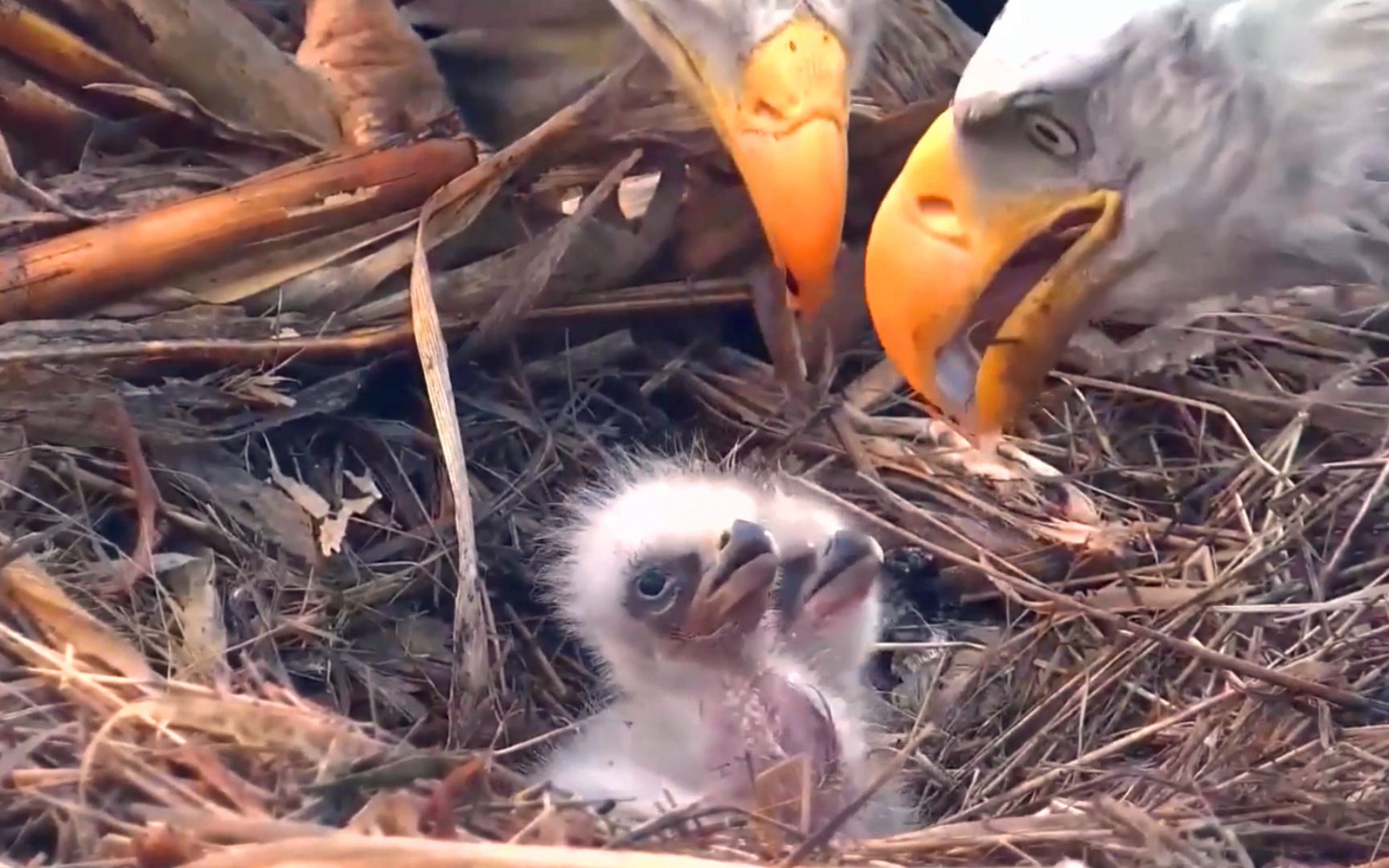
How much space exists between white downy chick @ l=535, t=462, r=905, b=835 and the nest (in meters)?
0.09

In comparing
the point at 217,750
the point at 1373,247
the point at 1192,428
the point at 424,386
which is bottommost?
the point at 1192,428

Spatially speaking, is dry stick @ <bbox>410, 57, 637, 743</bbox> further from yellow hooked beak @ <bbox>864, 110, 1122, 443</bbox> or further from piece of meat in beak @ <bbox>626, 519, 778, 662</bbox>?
yellow hooked beak @ <bbox>864, 110, 1122, 443</bbox>

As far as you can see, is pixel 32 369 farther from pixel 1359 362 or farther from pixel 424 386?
pixel 1359 362

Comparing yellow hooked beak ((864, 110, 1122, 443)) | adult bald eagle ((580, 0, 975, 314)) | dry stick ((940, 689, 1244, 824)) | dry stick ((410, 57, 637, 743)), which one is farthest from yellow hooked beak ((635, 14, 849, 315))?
dry stick ((940, 689, 1244, 824))

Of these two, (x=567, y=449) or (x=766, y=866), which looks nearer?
(x=766, y=866)

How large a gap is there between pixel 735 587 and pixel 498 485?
0.45m

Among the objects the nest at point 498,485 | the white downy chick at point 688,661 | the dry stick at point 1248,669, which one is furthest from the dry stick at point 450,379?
the dry stick at point 1248,669

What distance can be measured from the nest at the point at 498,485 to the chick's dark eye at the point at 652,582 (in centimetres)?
17

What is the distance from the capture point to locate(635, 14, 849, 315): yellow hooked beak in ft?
5.08

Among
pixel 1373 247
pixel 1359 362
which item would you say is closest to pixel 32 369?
pixel 1373 247

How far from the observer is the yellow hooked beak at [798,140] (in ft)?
5.08

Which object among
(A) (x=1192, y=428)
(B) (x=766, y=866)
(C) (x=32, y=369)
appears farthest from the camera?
(A) (x=1192, y=428)

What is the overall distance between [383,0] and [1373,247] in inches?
55.5

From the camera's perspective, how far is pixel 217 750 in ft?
3.94
